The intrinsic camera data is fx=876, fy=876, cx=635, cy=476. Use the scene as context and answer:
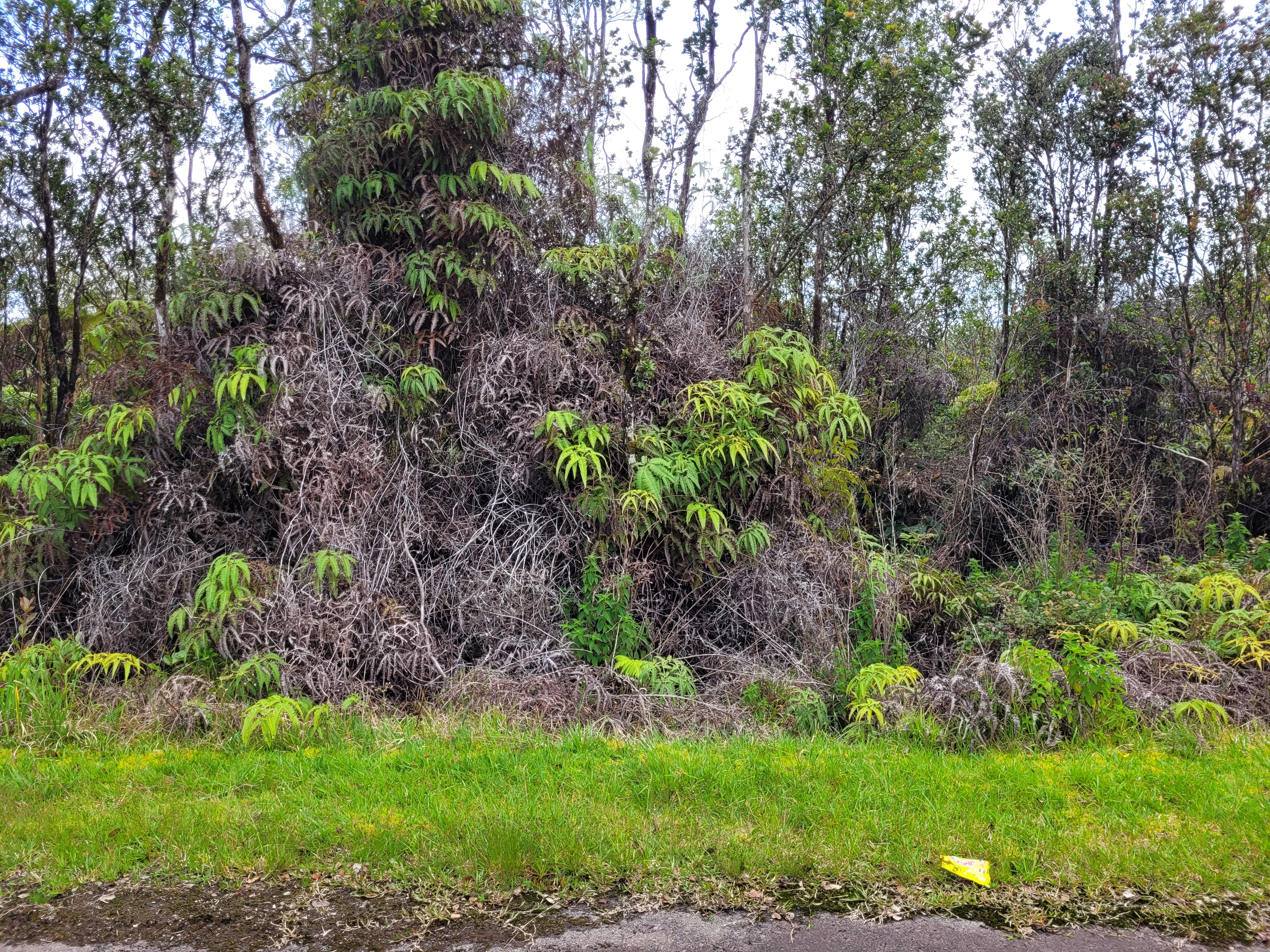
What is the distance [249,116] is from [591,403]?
16.1 ft

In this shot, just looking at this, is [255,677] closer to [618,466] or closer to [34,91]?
[618,466]

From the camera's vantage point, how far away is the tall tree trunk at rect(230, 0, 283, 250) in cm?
880

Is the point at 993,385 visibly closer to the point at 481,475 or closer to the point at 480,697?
the point at 481,475

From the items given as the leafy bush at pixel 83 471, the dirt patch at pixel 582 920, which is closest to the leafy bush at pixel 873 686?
the dirt patch at pixel 582 920

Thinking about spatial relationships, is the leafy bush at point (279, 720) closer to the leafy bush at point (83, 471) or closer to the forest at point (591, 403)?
the forest at point (591, 403)

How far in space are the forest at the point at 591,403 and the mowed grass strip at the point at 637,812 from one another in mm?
628

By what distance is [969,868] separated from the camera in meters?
3.81

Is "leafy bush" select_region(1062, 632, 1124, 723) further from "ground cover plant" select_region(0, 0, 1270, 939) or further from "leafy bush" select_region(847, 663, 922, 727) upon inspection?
"leafy bush" select_region(847, 663, 922, 727)

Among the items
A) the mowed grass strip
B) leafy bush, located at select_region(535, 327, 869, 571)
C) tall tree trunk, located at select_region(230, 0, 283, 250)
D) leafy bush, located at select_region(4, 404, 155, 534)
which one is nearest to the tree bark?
tall tree trunk, located at select_region(230, 0, 283, 250)

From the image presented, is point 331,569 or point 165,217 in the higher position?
point 165,217

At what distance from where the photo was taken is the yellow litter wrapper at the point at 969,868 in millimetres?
3762

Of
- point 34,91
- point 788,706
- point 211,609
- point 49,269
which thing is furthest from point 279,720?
point 49,269

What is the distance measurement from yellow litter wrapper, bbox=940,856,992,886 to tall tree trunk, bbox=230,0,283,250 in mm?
8072

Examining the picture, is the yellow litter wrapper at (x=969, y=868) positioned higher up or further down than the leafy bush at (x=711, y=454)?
further down
